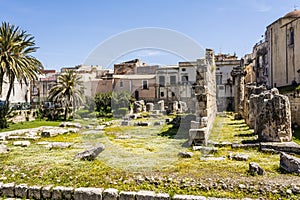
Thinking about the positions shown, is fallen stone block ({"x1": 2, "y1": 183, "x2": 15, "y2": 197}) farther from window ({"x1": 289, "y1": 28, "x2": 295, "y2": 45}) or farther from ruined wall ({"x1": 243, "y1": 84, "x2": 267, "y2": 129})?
window ({"x1": 289, "y1": 28, "x2": 295, "y2": 45})

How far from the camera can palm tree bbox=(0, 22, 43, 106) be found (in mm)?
21234

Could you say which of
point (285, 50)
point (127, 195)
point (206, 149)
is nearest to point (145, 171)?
point (127, 195)

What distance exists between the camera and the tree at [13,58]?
69.5ft

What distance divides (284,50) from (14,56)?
1019 inches

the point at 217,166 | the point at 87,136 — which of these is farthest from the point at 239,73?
the point at 217,166

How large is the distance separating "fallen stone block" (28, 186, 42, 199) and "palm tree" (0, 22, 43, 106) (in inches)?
661

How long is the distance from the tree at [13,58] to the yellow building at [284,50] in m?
24.3

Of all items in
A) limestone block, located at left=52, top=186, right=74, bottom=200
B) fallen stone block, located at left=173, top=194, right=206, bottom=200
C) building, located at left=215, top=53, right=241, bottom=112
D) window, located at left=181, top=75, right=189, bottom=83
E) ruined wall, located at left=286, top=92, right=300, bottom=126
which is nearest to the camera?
fallen stone block, located at left=173, top=194, right=206, bottom=200

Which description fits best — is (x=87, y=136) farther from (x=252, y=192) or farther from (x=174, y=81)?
(x=174, y=81)

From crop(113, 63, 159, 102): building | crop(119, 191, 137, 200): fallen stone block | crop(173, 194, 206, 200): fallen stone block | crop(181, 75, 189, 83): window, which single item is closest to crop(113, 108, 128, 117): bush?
crop(113, 63, 159, 102): building

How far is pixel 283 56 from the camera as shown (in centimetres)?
2909

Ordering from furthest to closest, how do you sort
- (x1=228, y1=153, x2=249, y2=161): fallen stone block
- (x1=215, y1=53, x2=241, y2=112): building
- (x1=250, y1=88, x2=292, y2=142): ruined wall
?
(x1=215, y1=53, x2=241, y2=112): building
(x1=250, y1=88, x2=292, y2=142): ruined wall
(x1=228, y1=153, x2=249, y2=161): fallen stone block

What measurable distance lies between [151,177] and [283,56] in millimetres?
27030

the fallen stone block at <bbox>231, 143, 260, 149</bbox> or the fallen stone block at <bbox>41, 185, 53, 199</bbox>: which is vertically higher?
the fallen stone block at <bbox>231, 143, 260, 149</bbox>
